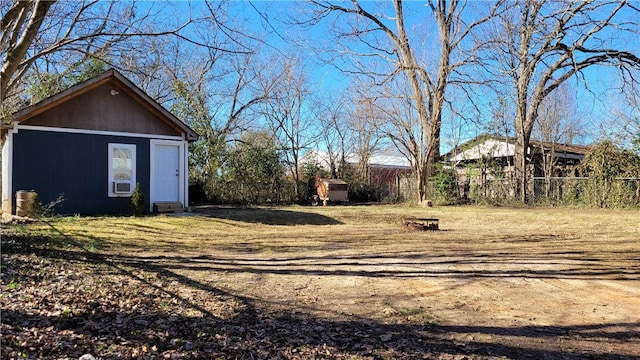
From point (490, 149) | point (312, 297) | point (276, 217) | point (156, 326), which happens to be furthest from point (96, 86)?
point (490, 149)

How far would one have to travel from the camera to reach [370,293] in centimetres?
473

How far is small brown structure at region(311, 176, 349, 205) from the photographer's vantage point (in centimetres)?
1944

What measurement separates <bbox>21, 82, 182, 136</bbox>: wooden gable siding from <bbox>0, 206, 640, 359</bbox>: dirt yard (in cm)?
404

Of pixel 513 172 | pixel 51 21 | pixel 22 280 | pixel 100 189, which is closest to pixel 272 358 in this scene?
pixel 22 280

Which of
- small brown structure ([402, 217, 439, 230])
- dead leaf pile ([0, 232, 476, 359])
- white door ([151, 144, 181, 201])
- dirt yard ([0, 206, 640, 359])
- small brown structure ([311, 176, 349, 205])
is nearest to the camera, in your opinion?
dead leaf pile ([0, 232, 476, 359])

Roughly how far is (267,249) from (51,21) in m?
6.07

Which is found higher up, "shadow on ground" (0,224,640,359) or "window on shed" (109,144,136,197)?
"window on shed" (109,144,136,197)

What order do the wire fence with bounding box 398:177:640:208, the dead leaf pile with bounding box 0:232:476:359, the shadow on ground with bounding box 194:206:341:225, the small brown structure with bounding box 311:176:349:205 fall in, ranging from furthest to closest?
the small brown structure with bounding box 311:176:349:205 < the wire fence with bounding box 398:177:640:208 < the shadow on ground with bounding box 194:206:341:225 < the dead leaf pile with bounding box 0:232:476:359

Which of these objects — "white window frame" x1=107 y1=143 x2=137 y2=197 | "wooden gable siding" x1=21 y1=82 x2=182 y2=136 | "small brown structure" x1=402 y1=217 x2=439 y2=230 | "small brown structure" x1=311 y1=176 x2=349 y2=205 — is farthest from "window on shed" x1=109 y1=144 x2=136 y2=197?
"small brown structure" x1=311 y1=176 x2=349 y2=205

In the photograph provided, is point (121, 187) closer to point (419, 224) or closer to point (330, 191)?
point (419, 224)

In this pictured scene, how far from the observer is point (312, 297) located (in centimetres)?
457

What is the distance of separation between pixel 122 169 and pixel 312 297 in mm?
9724

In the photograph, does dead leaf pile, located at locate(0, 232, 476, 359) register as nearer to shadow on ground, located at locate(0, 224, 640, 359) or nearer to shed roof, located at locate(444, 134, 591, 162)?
shadow on ground, located at locate(0, 224, 640, 359)

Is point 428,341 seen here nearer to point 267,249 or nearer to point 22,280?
point 22,280
